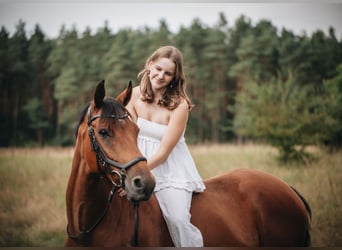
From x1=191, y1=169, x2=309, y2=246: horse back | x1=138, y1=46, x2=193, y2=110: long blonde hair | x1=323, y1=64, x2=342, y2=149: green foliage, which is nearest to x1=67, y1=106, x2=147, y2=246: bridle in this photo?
x1=138, y1=46, x2=193, y2=110: long blonde hair

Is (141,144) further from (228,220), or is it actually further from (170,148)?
(228,220)

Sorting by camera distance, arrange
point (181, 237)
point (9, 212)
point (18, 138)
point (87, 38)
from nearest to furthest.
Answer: point (181, 237) → point (9, 212) → point (18, 138) → point (87, 38)

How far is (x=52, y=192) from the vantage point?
5.38 metres

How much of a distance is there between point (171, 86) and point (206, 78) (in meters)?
7.61

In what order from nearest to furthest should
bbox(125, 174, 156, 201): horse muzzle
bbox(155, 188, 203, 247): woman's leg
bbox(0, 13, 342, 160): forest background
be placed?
bbox(125, 174, 156, 201): horse muzzle, bbox(155, 188, 203, 247): woman's leg, bbox(0, 13, 342, 160): forest background

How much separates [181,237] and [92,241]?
530 millimetres

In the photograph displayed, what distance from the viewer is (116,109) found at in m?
1.95

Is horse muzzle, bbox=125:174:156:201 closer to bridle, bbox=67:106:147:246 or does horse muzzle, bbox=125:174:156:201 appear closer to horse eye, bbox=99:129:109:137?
bridle, bbox=67:106:147:246

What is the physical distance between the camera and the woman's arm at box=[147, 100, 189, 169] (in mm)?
2225

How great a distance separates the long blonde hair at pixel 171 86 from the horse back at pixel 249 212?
66 cm

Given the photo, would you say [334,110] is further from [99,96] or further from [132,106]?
[99,96]

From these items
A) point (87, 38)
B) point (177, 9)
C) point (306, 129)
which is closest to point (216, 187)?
point (177, 9)

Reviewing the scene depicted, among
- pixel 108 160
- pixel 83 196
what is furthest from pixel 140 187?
pixel 83 196

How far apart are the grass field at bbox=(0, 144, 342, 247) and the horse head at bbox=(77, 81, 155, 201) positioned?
294cm
